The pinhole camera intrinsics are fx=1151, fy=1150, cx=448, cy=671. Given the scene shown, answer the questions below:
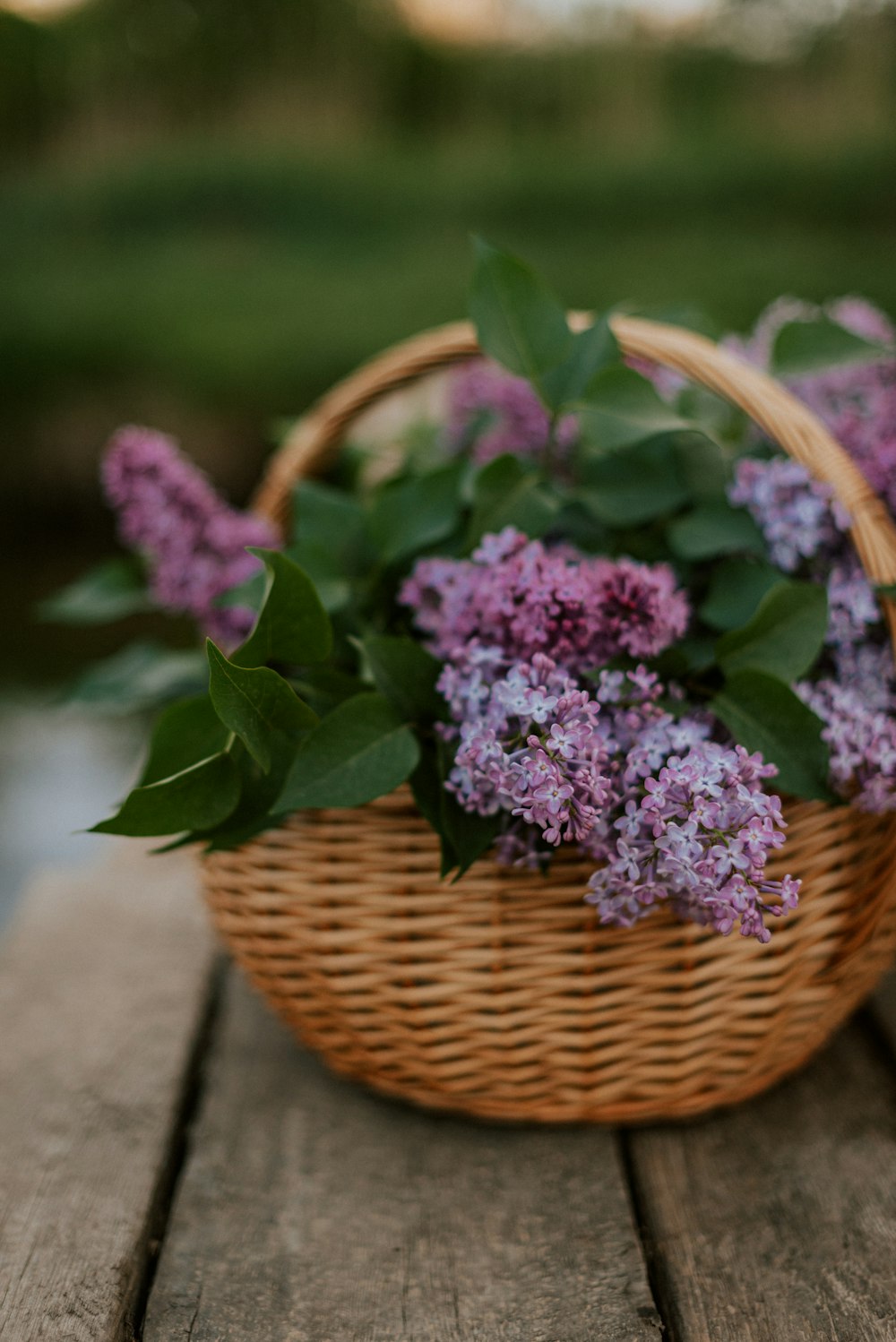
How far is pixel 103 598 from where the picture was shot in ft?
2.27

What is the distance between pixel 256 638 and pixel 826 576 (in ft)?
0.86

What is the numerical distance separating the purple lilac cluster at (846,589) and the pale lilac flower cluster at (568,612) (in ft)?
0.25

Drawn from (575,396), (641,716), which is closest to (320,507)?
(575,396)

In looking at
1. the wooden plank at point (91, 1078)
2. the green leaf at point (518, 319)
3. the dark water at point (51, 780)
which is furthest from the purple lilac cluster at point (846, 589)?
the dark water at point (51, 780)

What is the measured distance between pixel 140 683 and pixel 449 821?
248 millimetres

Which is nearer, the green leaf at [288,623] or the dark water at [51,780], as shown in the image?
the green leaf at [288,623]

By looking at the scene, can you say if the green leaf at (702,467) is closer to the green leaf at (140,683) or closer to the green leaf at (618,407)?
the green leaf at (618,407)

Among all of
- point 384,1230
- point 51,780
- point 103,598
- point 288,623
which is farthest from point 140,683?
point 51,780

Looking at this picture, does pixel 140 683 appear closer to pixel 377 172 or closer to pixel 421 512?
pixel 421 512

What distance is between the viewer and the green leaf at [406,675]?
0.46m

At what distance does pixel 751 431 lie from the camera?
634 mm

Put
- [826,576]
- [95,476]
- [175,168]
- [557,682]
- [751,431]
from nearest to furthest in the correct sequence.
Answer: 1. [557,682]
2. [826,576]
3. [751,431]
4. [95,476]
5. [175,168]

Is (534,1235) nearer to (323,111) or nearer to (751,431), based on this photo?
(751,431)

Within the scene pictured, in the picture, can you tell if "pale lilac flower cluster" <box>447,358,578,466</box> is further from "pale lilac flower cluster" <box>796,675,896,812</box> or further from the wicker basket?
"pale lilac flower cluster" <box>796,675,896,812</box>
